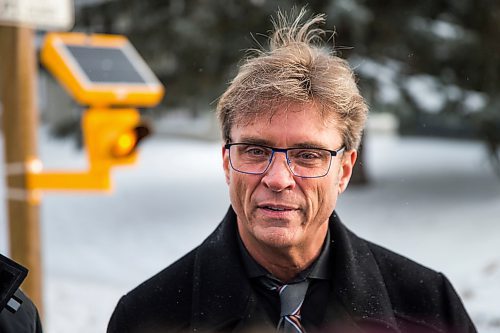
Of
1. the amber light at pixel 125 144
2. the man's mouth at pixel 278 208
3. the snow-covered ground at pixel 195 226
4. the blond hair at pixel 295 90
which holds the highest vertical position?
the blond hair at pixel 295 90

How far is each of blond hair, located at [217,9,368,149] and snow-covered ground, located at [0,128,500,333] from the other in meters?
4.20

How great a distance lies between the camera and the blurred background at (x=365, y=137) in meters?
8.28

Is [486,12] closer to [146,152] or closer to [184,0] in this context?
[184,0]

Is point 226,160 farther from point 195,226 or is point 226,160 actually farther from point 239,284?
point 195,226

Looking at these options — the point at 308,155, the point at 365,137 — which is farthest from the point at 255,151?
the point at 365,137

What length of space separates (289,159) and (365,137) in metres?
8.82

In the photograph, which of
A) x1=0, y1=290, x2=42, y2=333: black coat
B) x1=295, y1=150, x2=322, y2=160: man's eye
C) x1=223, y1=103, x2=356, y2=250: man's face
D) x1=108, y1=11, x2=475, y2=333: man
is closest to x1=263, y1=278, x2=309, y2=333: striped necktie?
x1=108, y1=11, x2=475, y2=333: man

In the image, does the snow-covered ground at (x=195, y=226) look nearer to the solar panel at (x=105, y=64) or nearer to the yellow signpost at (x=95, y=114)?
the yellow signpost at (x=95, y=114)

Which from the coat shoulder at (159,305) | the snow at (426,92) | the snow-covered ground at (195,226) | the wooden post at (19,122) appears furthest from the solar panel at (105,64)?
the snow at (426,92)

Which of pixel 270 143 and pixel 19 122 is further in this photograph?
pixel 19 122

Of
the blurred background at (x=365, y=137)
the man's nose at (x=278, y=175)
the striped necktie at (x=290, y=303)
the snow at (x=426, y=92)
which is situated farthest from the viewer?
the snow at (x=426, y=92)

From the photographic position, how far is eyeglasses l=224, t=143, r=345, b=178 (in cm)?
181

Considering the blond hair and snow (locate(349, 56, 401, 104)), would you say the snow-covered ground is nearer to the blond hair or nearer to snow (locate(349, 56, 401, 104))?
snow (locate(349, 56, 401, 104))

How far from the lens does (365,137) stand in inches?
413
